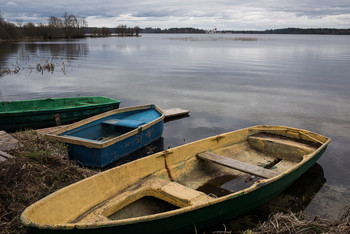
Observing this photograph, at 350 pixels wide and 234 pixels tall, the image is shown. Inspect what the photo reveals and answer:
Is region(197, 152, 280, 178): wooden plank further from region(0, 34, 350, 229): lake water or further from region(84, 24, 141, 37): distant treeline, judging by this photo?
region(84, 24, 141, 37): distant treeline

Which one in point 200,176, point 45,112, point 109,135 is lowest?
point 200,176

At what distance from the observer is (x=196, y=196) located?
479 centimetres

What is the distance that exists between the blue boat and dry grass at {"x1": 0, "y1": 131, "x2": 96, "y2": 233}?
429mm

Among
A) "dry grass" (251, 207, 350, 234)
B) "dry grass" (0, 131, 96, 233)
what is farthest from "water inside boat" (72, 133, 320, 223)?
"dry grass" (0, 131, 96, 233)

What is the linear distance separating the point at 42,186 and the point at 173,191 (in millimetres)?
2324

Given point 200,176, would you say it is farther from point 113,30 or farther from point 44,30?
point 113,30

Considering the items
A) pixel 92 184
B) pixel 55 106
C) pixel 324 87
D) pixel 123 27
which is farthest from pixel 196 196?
pixel 123 27

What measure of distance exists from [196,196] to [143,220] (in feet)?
4.40

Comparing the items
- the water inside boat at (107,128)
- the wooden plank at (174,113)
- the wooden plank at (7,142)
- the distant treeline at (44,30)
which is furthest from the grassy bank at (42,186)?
the distant treeline at (44,30)

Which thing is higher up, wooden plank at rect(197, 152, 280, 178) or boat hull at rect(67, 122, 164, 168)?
wooden plank at rect(197, 152, 280, 178)

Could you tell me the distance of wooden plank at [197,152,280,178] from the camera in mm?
5664

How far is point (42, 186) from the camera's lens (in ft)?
17.1

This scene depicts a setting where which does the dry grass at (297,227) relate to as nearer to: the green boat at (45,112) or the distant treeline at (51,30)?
the green boat at (45,112)

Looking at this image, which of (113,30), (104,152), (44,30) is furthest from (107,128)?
(113,30)
